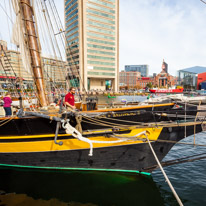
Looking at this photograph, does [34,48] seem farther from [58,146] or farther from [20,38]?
[58,146]

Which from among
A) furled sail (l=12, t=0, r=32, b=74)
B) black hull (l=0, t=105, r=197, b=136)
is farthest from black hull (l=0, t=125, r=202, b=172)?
furled sail (l=12, t=0, r=32, b=74)

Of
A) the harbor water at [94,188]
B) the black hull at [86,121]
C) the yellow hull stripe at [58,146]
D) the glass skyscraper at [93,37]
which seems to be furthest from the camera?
the glass skyscraper at [93,37]

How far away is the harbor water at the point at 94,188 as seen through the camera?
16.6ft

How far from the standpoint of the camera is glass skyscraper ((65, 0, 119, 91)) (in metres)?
69.2

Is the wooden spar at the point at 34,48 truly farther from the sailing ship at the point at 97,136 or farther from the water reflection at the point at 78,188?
the water reflection at the point at 78,188

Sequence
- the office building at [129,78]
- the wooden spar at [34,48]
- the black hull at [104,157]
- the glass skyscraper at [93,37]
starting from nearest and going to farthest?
the black hull at [104,157] → the wooden spar at [34,48] → the glass skyscraper at [93,37] → the office building at [129,78]

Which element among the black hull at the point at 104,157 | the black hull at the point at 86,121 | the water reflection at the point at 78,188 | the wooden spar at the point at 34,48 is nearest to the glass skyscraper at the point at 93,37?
the wooden spar at the point at 34,48

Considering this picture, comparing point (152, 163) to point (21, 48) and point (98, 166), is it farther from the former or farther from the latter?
point (21, 48)

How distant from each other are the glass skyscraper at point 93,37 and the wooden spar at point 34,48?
196 ft

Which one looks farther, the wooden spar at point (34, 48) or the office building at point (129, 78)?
the office building at point (129, 78)

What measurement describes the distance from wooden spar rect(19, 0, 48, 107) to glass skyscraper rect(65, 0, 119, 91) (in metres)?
59.6

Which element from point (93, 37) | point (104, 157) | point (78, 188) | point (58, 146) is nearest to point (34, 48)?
point (58, 146)

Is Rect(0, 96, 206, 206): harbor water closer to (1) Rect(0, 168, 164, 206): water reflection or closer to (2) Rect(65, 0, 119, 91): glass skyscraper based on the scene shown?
(1) Rect(0, 168, 164, 206): water reflection

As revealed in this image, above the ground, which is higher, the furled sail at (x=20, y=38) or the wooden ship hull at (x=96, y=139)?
the furled sail at (x=20, y=38)
